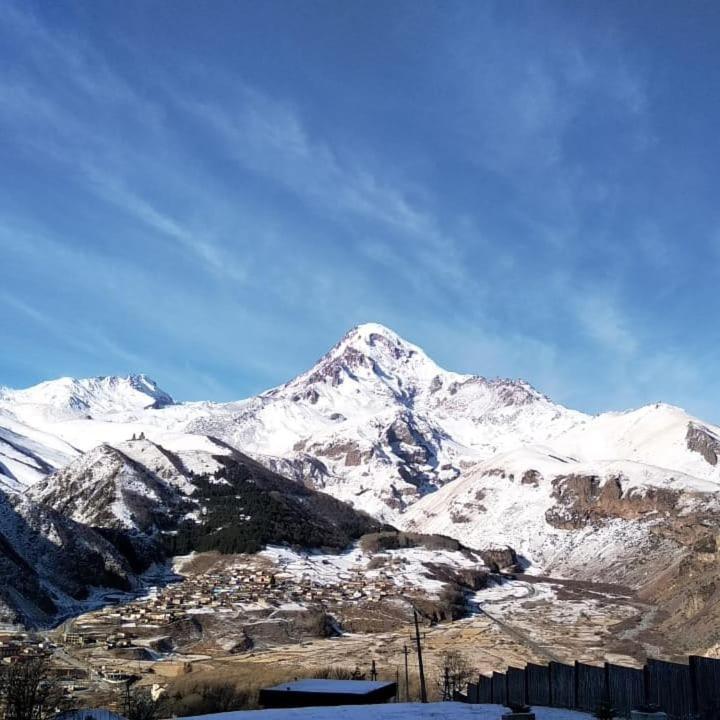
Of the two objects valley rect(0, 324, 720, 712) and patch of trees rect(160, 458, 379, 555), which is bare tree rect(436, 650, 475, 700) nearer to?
valley rect(0, 324, 720, 712)

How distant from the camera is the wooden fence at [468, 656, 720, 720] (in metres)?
17.8

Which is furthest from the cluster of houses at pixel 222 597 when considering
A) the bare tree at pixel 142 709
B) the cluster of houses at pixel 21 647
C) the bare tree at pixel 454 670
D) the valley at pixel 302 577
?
the bare tree at pixel 142 709

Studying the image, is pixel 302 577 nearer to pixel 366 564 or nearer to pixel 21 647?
pixel 366 564

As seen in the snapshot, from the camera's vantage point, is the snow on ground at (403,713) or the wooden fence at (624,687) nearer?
the wooden fence at (624,687)

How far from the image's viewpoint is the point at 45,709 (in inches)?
1246

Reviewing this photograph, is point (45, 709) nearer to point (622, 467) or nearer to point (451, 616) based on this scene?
point (451, 616)

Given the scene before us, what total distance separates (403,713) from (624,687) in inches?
249

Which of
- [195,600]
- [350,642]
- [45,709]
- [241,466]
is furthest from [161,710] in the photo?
[241,466]

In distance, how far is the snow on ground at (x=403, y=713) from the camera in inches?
826

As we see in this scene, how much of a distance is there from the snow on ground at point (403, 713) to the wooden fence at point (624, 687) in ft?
2.38

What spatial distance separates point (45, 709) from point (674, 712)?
25.5 metres

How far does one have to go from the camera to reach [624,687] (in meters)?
20.3

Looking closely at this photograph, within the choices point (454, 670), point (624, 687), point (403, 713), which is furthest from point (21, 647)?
point (624, 687)

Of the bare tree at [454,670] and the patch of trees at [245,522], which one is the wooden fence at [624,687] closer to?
the bare tree at [454,670]
